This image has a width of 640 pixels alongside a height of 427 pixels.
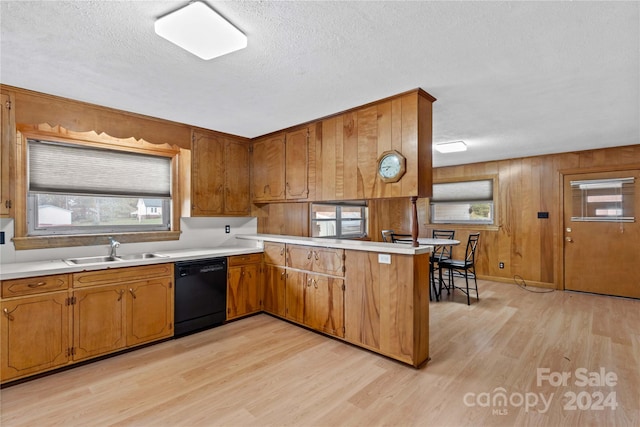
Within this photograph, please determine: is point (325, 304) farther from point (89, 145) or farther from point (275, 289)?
point (89, 145)

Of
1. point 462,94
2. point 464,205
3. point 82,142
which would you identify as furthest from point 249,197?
point 464,205

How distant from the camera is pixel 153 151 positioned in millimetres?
3596

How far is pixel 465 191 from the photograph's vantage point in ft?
20.9

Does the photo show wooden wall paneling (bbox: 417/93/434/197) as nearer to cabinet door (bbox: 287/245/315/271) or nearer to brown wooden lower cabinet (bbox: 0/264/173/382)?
cabinet door (bbox: 287/245/315/271)

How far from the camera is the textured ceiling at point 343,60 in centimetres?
167

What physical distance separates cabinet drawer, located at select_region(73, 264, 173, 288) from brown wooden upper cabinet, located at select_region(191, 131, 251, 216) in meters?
0.89

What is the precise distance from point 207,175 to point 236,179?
44 centimetres

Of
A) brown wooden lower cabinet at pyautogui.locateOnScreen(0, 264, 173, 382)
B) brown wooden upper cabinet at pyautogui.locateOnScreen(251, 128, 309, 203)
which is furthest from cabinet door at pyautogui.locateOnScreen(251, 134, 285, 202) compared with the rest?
brown wooden lower cabinet at pyautogui.locateOnScreen(0, 264, 173, 382)

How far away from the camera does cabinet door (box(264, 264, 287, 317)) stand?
381 centimetres

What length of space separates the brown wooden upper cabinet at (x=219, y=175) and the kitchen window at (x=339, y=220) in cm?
113

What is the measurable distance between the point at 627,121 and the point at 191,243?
534 cm

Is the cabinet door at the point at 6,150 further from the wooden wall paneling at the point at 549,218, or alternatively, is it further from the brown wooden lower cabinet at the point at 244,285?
the wooden wall paneling at the point at 549,218

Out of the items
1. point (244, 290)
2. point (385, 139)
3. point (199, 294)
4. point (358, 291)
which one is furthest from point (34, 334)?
point (385, 139)

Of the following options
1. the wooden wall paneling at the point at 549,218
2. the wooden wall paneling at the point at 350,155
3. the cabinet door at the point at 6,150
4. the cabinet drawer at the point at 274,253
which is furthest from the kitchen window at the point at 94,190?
the wooden wall paneling at the point at 549,218
